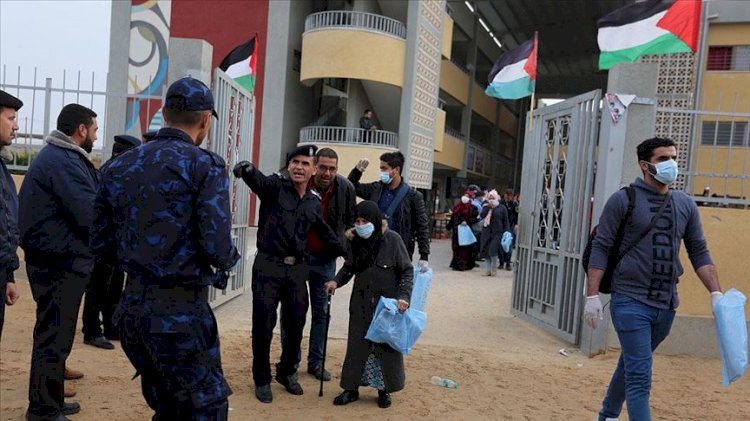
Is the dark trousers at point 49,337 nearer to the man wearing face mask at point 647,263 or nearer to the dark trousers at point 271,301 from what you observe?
the dark trousers at point 271,301

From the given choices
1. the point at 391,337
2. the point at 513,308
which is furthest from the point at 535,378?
the point at 513,308

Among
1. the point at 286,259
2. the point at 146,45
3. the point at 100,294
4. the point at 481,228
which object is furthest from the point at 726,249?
the point at 146,45

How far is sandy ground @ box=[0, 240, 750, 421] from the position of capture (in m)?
4.38

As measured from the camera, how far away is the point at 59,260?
367cm

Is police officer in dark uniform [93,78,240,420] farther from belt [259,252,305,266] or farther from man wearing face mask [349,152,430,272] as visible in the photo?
man wearing face mask [349,152,430,272]

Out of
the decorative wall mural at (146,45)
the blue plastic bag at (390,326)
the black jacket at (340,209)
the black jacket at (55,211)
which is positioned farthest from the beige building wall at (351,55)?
the black jacket at (55,211)

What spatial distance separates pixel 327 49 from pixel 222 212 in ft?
56.4

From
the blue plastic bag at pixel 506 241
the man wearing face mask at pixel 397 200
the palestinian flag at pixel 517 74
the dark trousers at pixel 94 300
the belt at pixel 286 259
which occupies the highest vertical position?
the palestinian flag at pixel 517 74

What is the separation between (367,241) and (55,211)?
2.10 metres

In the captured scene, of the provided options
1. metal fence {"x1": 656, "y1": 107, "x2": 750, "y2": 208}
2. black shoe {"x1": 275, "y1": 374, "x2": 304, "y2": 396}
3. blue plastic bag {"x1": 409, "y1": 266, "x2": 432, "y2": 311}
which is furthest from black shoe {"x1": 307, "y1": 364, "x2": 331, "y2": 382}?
metal fence {"x1": 656, "y1": 107, "x2": 750, "y2": 208}

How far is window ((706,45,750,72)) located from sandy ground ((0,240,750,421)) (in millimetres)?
13100

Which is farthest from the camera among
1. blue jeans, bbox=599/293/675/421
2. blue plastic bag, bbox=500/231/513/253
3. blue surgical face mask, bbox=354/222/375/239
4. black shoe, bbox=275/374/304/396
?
blue plastic bag, bbox=500/231/513/253

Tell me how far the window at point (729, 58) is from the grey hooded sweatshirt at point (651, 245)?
49.9 feet

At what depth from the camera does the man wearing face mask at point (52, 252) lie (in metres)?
3.64
